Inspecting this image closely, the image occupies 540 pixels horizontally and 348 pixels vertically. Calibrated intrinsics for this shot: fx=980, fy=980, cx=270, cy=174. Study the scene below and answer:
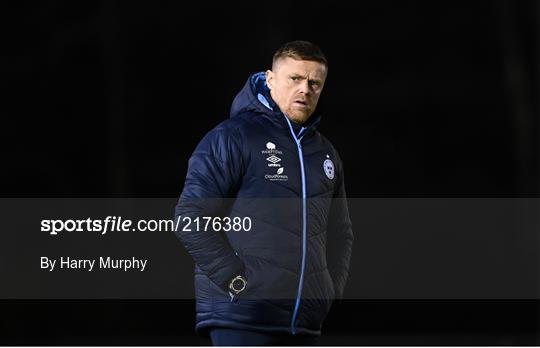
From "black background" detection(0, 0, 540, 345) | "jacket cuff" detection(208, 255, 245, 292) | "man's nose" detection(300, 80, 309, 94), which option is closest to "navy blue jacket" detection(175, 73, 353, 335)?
"jacket cuff" detection(208, 255, 245, 292)

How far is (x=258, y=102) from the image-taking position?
463 centimetres

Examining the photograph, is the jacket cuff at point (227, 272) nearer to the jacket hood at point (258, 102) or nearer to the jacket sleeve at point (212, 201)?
the jacket sleeve at point (212, 201)

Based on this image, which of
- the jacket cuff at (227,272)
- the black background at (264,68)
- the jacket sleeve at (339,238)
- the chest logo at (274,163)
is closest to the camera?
the jacket cuff at (227,272)

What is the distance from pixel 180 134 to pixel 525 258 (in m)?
4.57

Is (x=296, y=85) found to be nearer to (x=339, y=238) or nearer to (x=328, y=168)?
(x=328, y=168)

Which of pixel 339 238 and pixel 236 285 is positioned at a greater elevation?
pixel 339 238

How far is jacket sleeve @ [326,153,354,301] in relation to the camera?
15.8 feet

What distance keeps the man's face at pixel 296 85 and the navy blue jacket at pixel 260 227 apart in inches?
2.1

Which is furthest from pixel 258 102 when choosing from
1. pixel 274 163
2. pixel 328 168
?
pixel 328 168

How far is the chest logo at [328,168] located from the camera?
4.65 meters

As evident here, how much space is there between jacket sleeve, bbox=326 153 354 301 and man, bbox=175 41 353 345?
0.68ft

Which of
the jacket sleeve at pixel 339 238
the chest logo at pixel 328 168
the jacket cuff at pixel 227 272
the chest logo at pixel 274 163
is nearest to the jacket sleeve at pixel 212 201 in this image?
the jacket cuff at pixel 227 272

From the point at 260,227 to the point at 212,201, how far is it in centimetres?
24

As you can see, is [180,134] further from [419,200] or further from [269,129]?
[269,129]
